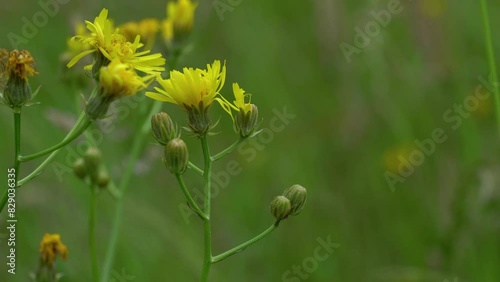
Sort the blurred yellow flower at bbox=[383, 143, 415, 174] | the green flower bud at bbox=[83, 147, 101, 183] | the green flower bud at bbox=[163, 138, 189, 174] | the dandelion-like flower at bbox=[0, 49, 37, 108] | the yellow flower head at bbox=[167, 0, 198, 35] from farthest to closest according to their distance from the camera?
the blurred yellow flower at bbox=[383, 143, 415, 174], the yellow flower head at bbox=[167, 0, 198, 35], the green flower bud at bbox=[83, 147, 101, 183], the green flower bud at bbox=[163, 138, 189, 174], the dandelion-like flower at bbox=[0, 49, 37, 108]

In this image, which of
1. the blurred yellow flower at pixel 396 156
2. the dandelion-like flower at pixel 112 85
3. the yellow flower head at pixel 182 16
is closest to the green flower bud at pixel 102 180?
the dandelion-like flower at pixel 112 85

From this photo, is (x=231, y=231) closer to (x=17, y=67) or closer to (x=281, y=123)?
(x=281, y=123)

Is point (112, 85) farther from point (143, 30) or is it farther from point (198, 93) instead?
point (143, 30)

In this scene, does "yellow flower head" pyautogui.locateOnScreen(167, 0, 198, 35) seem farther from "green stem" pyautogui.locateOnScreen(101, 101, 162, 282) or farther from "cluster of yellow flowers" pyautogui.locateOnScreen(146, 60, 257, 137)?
"cluster of yellow flowers" pyautogui.locateOnScreen(146, 60, 257, 137)

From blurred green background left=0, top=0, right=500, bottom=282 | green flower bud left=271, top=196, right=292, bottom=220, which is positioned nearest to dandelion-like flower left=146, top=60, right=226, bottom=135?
green flower bud left=271, top=196, right=292, bottom=220

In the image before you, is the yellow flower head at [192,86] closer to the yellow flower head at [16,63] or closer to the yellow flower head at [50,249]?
the yellow flower head at [16,63]
